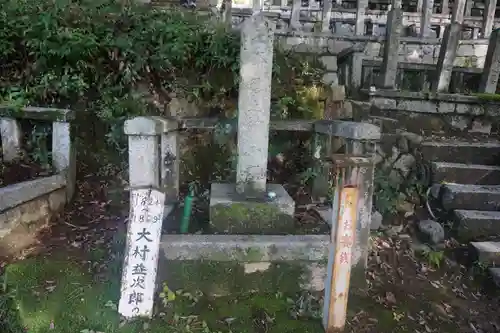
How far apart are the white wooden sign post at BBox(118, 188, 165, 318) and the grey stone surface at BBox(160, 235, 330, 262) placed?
15.1 inches

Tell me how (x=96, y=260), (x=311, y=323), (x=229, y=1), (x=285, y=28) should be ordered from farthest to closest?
(x=285, y=28) → (x=229, y=1) → (x=96, y=260) → (x=311, y=323)

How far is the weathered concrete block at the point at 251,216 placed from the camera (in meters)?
3.26

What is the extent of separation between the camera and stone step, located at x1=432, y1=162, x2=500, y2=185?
15.8ft

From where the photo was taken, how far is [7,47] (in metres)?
4.46

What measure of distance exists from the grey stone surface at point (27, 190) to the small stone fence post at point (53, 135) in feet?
0.63

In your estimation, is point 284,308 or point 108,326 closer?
point 108,326

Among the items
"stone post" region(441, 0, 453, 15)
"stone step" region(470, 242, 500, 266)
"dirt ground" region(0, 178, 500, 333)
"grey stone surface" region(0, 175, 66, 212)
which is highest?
"stone post" region(441, 0, 453, 15)

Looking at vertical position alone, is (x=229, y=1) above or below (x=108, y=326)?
above

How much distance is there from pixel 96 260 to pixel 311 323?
1924mm

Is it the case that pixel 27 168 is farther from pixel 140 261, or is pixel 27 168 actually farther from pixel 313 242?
pixel 313 242

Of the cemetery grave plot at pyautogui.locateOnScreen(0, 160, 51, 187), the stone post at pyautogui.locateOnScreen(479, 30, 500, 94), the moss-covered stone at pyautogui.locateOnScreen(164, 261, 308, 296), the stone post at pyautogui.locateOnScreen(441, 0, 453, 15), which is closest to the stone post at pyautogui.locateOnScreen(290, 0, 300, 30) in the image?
the stone post at pyautogui.locateOnScreen(479, 30, 500, 94)

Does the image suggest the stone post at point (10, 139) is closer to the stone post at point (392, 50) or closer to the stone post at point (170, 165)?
the stone post at point (170, 165)

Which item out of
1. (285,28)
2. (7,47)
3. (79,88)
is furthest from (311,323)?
(285,28)

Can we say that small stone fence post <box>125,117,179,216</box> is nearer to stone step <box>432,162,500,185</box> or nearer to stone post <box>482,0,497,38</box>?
stone step <box>432,162,500,185</box>
